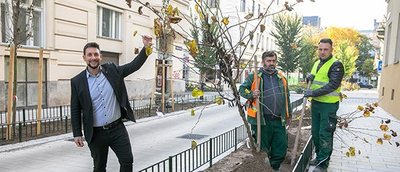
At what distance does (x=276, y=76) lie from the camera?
15.4 ft

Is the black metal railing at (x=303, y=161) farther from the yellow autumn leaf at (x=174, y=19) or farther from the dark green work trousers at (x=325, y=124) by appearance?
the yellow autumn leaf at (x=174, y=19)

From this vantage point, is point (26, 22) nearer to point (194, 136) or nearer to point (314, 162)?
point (194, 136)

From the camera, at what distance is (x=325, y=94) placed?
4.88 meters

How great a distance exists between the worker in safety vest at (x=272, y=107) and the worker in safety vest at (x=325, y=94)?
49 cm

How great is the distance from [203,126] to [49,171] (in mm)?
6129

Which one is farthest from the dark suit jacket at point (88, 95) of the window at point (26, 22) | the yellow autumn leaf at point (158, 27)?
the window at point (26, 22)

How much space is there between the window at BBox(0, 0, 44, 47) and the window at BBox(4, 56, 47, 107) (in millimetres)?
702

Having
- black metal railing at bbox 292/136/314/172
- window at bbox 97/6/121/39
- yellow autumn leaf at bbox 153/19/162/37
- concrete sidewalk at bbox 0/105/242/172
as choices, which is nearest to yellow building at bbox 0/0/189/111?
window at bbox 97/6/121/39

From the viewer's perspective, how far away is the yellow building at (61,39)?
12.7 meters

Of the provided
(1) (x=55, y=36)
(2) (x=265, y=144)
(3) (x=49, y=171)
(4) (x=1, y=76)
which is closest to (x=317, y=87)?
(2) (x=265, y=144)

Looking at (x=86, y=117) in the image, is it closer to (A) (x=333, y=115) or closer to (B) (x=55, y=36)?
(A) (x=333, y=115)

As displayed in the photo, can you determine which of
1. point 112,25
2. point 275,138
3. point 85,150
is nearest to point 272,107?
point 275,138

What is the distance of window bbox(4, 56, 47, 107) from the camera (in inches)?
509

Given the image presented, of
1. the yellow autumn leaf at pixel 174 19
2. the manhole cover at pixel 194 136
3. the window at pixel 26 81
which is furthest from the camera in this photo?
the window at pixel 26 81
